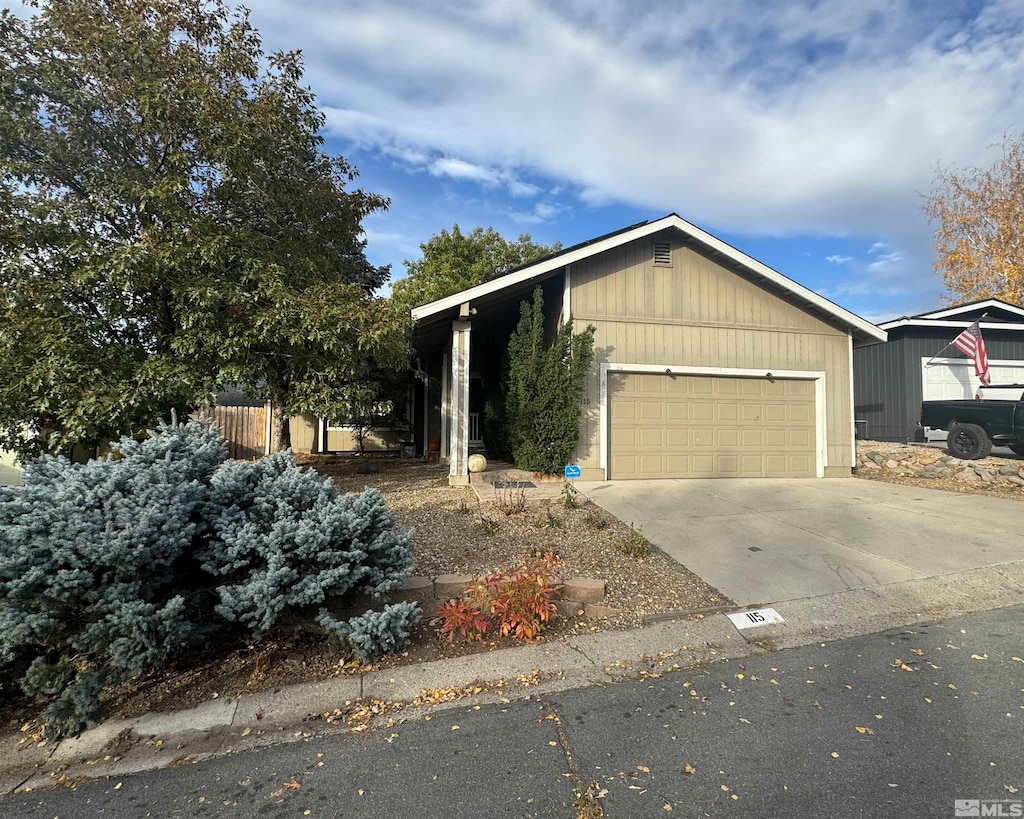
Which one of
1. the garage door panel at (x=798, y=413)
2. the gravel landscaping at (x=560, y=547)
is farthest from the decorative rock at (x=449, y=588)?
the garage door panel at (x=798, y=413)

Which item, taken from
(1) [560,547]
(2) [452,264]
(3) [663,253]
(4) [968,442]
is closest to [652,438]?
(3) [663,253]

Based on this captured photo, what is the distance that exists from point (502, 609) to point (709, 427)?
7.17 meters

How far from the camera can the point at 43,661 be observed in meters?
2.79

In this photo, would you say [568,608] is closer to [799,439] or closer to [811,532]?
[811,532]

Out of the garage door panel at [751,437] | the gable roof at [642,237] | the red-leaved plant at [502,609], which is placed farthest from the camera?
the garage door panel at [751,437]

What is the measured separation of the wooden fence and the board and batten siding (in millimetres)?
9663

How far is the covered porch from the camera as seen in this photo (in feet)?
27.7

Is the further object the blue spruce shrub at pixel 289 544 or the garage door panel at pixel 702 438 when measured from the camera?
the garage door panel at pixel 702 438

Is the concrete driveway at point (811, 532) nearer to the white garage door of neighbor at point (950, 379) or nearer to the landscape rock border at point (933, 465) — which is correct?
the landscape rock border at point (933, 465)

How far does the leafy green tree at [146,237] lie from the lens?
226 inches

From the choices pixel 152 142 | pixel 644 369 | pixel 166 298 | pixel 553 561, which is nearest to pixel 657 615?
pixel 553 561

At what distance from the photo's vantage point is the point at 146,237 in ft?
19.5

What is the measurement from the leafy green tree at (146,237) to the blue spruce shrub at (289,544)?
10.6 ft

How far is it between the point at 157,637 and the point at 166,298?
5134mm
